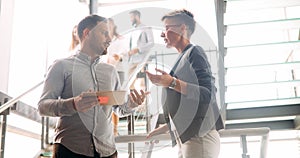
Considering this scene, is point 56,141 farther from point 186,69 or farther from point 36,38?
point 36,38

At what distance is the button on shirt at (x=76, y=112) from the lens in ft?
3.76

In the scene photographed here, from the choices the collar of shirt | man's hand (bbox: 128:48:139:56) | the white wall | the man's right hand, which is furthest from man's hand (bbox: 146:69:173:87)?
the white wall

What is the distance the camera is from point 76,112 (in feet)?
3.80

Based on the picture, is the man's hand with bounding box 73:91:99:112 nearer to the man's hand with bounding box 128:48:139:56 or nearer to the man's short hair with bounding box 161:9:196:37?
the man's hand with bounding box 128:48:139:56

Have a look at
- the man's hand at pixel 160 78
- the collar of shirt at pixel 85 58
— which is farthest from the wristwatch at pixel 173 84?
the collar of shirt at pixel 85 58

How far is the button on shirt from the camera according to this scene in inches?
45.1

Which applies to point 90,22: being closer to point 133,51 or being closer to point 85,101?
point 133,51

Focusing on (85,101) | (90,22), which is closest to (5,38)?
(90,22)

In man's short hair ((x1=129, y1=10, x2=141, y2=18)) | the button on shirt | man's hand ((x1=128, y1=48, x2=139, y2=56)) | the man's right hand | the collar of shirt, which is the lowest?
the man's right hand

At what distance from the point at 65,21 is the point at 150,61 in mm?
2711

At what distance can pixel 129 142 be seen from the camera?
1428mm

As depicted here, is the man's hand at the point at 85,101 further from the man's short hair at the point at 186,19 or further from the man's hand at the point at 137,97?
the man's short hair at the point at 186,19

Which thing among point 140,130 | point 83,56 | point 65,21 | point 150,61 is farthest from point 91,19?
point 65,21

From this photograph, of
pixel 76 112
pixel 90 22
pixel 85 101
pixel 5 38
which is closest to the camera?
pixel 85 101
